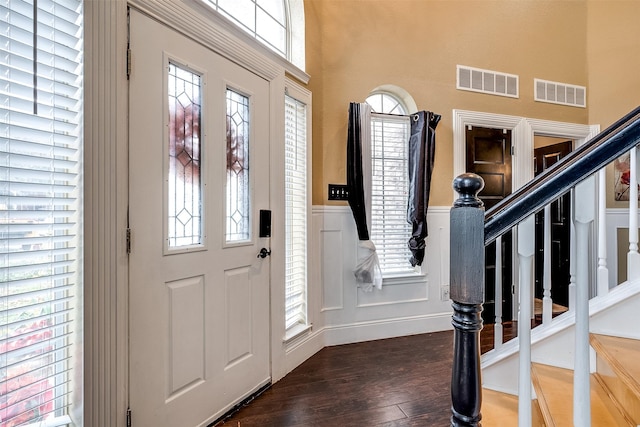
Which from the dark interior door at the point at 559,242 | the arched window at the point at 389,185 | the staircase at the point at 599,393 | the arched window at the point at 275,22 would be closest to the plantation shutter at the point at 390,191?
the arched window at the point at 389,185

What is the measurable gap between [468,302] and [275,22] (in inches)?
96.2

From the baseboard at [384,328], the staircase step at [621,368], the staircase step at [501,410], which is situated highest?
the staircase step at [621,368]

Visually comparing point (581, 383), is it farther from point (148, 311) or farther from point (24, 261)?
point (24, 261)

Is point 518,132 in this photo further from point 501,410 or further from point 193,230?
point 193,230

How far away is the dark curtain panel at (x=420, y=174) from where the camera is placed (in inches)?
117

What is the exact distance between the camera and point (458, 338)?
0.89 metres

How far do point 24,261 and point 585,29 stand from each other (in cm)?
530

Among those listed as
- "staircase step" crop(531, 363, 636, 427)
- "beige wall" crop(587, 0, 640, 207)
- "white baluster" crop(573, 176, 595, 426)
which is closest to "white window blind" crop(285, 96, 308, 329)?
"staircase step" crop(531, 363, 636, 427)

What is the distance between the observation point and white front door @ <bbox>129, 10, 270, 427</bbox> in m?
1.44

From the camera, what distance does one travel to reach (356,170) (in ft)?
9.17

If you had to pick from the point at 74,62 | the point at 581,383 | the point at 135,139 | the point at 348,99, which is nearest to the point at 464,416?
the point at 581,383

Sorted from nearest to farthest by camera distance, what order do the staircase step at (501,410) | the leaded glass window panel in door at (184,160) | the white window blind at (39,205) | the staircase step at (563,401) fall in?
1. the white window blind at (39,205)
2. the staircase step at (563,401)
3. the staircase step at (501,410)
4. the leaded glass window panel in door at (184,160)

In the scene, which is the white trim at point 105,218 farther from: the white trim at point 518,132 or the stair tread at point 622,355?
the white trim at point 518,132

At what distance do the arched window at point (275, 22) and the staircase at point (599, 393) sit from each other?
2519 mm
